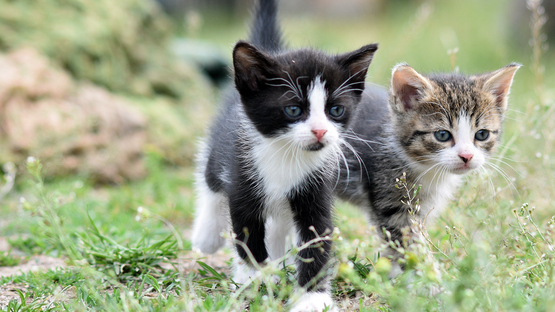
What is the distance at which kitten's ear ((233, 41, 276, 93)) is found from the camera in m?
2.36

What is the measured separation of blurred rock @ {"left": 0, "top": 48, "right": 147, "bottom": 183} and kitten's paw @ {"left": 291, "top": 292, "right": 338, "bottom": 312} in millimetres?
3030

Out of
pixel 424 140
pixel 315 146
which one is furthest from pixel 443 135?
pixel 315 146

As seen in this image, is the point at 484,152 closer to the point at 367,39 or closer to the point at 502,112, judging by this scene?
the point at 502,112

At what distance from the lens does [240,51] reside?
7.82 ft

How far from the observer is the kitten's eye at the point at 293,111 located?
7.72ft

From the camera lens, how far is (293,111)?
2361mm

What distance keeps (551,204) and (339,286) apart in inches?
67.5

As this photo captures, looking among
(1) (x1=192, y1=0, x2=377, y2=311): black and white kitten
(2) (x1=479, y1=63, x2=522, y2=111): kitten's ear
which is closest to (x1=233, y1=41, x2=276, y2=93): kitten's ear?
(1) (x1=192, y1=0, x2=377, y2=311): black and white kitten

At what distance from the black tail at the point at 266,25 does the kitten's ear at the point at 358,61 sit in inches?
38.8

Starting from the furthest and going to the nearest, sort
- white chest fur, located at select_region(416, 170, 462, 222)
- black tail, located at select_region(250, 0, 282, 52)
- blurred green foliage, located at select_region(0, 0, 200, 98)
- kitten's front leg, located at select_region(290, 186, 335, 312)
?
blurred green foliage, located at select_region(0, 0, 200, 98), black tail, located at select_region(250, 0, 282, 52), white chest fur, located at select_region(416, 170, 462, 222), kitten's front leg, located at select_region(290, 186, 335, 312)

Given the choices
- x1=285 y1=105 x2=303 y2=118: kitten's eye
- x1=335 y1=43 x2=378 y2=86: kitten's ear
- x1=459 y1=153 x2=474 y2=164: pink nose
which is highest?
x1=335 y1=43 x2=378 y2=86: kitten's ear

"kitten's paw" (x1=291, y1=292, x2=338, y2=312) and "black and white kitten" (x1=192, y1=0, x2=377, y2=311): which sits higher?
"black and white kitten" (x1=192, y1=0, x2=377, y2=311)

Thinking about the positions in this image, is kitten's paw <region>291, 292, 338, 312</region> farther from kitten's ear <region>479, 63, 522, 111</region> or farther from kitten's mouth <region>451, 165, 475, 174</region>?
kitten's ear <region>479, 63, 522, 111</region>

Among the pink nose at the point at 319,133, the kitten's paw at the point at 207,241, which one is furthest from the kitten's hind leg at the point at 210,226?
the pink nose at the point at 319,133
